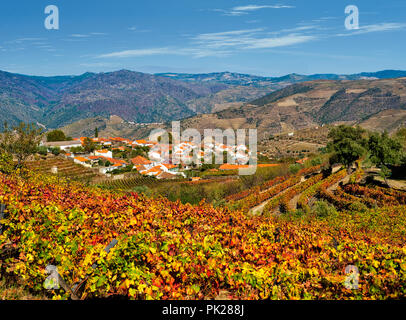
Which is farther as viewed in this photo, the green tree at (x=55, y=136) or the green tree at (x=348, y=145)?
the green tree at (x=55, y=136)

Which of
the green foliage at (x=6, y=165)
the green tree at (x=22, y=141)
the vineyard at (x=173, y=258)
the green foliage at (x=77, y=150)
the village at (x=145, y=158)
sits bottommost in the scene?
the village at (x=145, y=158)

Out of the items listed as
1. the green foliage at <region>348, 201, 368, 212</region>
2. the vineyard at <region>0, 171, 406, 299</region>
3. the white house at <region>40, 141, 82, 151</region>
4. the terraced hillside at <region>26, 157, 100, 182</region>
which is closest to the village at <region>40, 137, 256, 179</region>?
the white house at <region>40, 141, 82, 151</region>

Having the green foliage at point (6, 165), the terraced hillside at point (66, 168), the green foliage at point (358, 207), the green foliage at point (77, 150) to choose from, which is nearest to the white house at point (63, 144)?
the green foliage at point (77, 150)

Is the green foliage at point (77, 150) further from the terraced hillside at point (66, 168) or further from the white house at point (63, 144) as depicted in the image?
the terraced hillside at point (66, 168)

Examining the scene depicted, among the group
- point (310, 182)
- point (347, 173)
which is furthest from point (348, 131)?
point (310, 182)

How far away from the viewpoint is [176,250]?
5.57 metres

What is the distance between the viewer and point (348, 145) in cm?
3934

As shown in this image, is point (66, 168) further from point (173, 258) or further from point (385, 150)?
point (173, 258)

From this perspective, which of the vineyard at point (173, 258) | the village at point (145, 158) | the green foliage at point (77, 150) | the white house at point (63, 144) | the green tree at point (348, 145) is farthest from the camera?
the white house at point (63, 144)

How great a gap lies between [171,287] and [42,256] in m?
2.22

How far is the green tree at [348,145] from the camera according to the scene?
38.5 meters

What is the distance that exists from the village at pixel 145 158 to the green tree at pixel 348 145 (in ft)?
93.9

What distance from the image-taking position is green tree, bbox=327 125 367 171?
38.5 m
